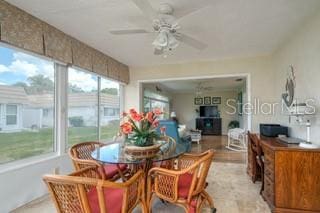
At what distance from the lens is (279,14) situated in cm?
265

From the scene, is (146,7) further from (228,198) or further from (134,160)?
(228,198)

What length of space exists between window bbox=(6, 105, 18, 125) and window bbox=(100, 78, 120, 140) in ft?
6.60

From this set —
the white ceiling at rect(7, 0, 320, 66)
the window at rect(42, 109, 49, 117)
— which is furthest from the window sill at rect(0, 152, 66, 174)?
the white ceiling at rect(7, 0, 320, 66)

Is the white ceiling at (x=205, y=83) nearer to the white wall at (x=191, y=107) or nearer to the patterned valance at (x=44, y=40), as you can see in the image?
the white wall at (x=191, y=107)

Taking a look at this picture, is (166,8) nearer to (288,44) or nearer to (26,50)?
(26,50)

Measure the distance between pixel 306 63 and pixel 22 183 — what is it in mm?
4234

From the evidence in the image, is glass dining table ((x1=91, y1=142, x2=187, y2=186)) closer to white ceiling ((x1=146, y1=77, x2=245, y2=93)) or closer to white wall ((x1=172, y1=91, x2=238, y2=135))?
white ceiling ((x1=146, y1=77, x2=245, y2=93))

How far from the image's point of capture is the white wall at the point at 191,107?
1093cm

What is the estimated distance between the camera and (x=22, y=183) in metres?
2.63

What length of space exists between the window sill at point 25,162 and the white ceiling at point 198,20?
6.57ft

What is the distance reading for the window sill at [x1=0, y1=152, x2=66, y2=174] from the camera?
2498 mm

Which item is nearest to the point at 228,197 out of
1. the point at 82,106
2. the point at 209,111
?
the point at 82,106

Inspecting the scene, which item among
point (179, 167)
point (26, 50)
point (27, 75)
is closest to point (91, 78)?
point (27, 75)

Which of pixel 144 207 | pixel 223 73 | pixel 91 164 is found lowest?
pixel 144 207
